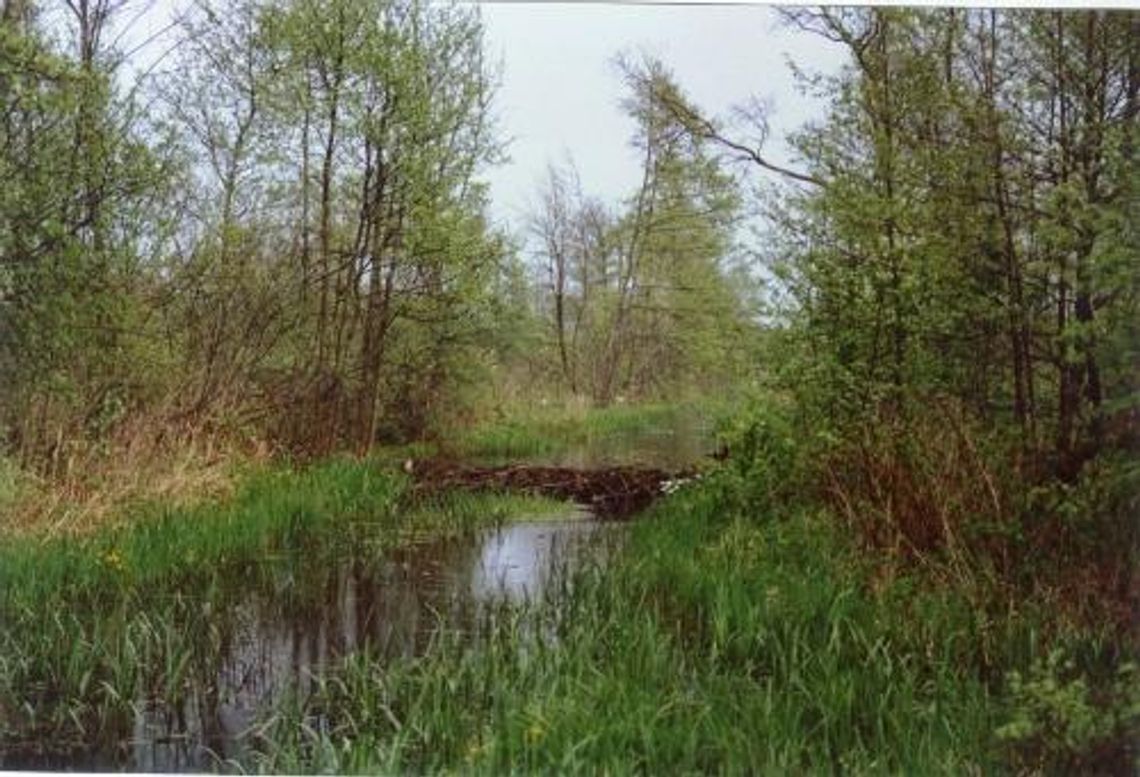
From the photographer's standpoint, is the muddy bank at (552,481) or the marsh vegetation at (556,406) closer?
the marsh vegetation at (556,406)

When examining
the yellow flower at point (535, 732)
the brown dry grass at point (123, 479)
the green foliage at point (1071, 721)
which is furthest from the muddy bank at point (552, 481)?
the green foliage at point (1071, 721)

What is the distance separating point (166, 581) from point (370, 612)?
0.50 m

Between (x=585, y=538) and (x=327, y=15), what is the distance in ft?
4.85

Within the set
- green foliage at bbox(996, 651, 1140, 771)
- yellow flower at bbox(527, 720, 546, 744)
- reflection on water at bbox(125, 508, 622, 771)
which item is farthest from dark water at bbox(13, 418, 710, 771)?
green foliage at bbox(996, 651, 1140, 771)

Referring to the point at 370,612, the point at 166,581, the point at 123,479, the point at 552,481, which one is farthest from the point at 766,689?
the point at 123,479

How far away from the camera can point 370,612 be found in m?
2.54

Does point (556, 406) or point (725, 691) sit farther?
point (556, 406)

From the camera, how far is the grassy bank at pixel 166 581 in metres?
2.27

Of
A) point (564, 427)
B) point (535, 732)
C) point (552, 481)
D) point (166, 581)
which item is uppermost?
point (564, 427)

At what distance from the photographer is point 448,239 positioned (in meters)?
2.66

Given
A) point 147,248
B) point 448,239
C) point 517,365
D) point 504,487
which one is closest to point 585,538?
point 504,487

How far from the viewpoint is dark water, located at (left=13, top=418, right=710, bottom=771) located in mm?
2215

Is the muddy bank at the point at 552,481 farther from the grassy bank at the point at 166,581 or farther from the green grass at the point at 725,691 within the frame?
the green grass at the point at 725,691

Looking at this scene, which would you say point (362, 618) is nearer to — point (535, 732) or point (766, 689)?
point (535, 732)
